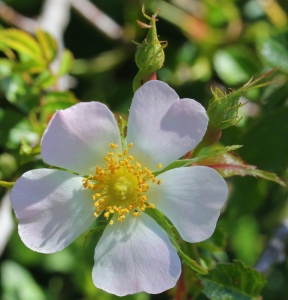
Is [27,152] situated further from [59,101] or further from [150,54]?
[150,54]

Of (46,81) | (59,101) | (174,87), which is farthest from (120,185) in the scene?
(174,87)

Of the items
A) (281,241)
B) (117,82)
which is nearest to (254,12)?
(117,82)

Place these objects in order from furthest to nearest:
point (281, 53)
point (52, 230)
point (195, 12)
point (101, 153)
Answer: point (195, 12) → point (281, 53) → point (101, 153) → point (52, 230)

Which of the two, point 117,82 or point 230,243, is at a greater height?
point 117,82

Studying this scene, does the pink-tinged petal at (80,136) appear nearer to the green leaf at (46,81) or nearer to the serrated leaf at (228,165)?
the serrated leaf at (228,165)

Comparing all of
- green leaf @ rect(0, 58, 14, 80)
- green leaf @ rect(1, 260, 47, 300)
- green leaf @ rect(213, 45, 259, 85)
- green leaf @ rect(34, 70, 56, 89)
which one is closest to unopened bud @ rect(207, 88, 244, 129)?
green leaf @ rect(34, 70, 56, 89)

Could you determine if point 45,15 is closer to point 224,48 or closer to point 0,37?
point 0,37

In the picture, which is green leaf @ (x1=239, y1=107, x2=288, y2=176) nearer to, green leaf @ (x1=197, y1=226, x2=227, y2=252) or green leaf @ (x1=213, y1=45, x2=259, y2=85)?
green leaf @ (x1=197, y1=226, x2=227, y2=252)
